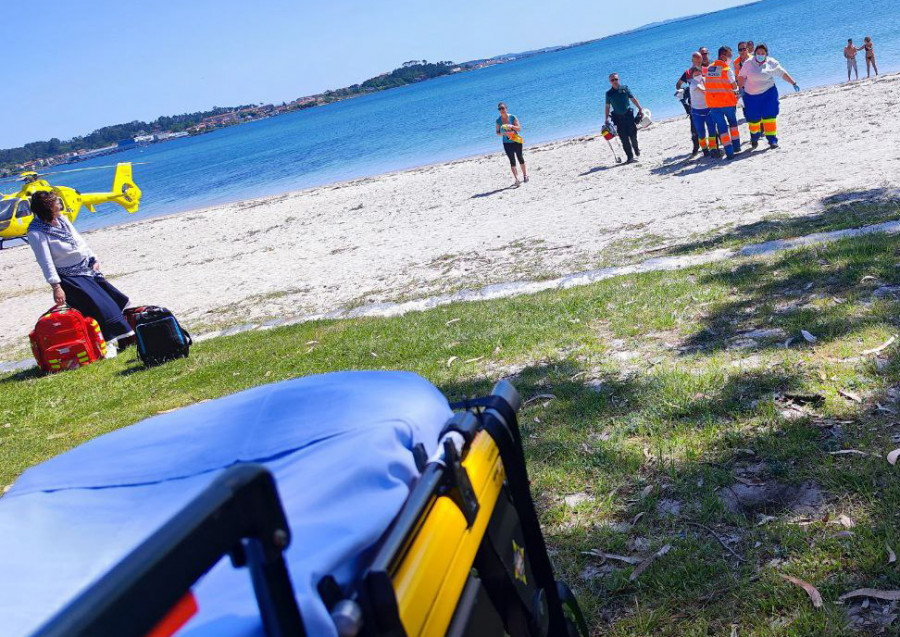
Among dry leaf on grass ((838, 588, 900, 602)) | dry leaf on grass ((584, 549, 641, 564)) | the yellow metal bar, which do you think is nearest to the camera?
the yellow metal bar

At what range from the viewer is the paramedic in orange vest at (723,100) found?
1642 centimetres

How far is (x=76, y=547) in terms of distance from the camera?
5.76 feet

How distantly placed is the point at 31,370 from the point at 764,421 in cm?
984

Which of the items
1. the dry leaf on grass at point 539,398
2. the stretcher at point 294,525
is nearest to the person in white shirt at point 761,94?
the dry leaf on grass at point 539,398

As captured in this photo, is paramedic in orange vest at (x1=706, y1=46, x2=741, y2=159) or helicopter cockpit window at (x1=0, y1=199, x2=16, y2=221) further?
helicopter cockpit window at (x1=0, y1=199, x2=16, y2=221)

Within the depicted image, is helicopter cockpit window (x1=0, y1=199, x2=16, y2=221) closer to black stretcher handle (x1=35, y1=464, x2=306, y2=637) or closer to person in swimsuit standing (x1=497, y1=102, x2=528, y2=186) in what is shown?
person in swimsuit standing (x1=497, y1=102, x2=528, y2=186)

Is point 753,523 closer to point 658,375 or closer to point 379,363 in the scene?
point 658,375

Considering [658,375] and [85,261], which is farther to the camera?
[85,261]

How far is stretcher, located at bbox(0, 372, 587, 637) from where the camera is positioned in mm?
1105

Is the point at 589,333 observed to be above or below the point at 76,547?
below

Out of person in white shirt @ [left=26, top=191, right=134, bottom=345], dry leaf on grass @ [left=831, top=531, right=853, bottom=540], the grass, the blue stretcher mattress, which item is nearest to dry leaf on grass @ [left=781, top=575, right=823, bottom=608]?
the grass

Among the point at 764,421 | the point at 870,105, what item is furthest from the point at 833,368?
the point at 870,105

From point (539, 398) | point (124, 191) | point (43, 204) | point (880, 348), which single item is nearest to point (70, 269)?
point (43, 204)

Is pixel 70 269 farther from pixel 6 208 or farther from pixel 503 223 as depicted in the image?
pixel 6 208
